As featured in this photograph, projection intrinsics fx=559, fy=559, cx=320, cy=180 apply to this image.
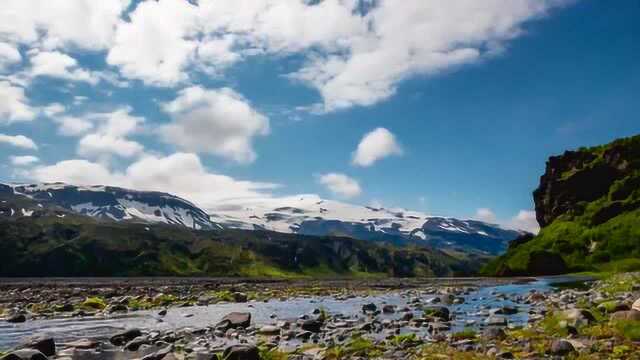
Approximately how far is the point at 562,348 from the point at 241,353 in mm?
10987

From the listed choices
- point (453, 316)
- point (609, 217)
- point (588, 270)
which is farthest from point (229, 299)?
point (609, 217)

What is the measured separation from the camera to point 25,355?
20.5 meters

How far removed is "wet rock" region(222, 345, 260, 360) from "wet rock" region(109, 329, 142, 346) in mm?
8356

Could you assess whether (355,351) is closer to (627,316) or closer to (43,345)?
(627,316)

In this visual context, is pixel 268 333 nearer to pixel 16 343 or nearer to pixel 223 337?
pixel 223 337

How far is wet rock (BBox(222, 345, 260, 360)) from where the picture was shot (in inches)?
797

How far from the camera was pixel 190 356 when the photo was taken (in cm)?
2127

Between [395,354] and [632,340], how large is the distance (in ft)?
26.4

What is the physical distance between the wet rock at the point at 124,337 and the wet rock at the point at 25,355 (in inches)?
220

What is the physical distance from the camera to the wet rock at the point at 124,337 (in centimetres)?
2648

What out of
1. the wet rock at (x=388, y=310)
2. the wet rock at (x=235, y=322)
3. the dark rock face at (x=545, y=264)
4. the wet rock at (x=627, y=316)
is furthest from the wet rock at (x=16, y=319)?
the dark rock face at (x=545, y=264)

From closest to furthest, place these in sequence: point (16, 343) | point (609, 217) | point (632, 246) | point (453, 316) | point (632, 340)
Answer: point (632, 340) < point (16, 343) < point (453, 316) < point (632, 246) < point (609, 217)

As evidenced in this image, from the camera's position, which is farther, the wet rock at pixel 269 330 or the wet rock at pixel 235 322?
the wet rock at pixel 235 322

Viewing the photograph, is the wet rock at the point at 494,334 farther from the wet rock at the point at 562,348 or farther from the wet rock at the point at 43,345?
the wet rock at the point at 43,345
